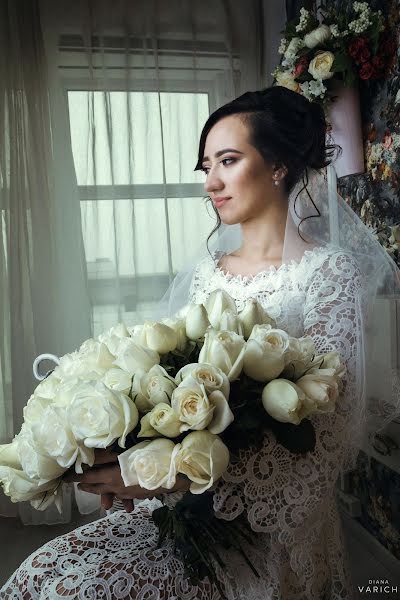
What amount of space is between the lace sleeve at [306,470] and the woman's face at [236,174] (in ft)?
0.99

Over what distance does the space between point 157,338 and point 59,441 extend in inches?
8.6

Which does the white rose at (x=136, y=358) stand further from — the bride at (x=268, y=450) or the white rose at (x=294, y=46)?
the white rose at (x=294, y=46)

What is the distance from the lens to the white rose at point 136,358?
2.73ft

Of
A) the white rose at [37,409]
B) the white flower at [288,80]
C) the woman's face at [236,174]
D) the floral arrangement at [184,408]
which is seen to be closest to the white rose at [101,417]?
the floral arrangement at [184,408]

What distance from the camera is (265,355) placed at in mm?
819

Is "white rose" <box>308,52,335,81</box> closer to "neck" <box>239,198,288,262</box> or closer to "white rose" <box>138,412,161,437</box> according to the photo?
"neck" <box>239,198,288,262</box>

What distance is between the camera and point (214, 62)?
2.76 meters

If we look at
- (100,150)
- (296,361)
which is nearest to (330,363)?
(296,361)

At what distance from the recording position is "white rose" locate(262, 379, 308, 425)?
787mm

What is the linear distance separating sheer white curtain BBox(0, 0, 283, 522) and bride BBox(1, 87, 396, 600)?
1.32m

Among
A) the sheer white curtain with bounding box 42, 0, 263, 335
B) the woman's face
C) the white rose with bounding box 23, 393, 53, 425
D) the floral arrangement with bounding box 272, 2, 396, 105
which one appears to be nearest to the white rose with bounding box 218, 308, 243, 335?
the white rose with bounding box 23, 393, 53, 425

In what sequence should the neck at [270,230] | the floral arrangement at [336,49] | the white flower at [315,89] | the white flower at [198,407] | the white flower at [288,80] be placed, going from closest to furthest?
the white flower at [198,407] < the neck at [270,230] < the floral arrangement at [336,49] < the white flower at [315,89] < the white flower at [288,80]

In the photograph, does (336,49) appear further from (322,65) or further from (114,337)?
(114,337)

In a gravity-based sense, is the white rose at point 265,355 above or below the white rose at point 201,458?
above
